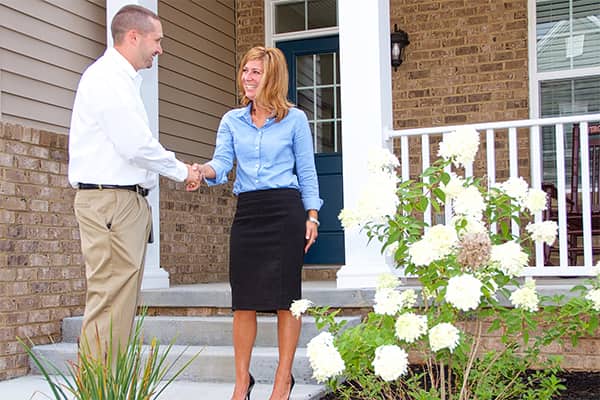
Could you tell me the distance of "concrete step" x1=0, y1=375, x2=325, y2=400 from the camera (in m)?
3.62

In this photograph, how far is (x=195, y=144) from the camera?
6559mm

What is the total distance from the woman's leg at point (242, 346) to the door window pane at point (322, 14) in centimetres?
434

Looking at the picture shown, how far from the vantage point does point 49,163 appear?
4777 millimetres

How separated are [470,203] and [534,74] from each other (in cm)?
401

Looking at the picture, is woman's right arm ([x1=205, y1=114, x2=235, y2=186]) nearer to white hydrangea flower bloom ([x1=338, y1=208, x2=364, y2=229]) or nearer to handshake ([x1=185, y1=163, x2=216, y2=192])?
handshake ([x1=185, y1=163, x2=216, y2=192])

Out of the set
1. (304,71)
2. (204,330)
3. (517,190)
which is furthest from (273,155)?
(304,71)

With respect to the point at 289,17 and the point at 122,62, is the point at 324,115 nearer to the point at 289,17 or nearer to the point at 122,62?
the point at 289,17

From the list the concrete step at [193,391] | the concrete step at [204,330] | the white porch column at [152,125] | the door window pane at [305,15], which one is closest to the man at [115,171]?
the concrete step at [193,391]

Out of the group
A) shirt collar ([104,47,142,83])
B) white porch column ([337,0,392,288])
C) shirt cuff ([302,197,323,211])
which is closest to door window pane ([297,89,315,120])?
white porch column ([337,0,392,288])

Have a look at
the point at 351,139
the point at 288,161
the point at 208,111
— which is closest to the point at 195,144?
the point at 208,111

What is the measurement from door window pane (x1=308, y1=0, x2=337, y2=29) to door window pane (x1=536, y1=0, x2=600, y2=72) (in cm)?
183

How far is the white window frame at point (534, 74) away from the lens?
625 cm

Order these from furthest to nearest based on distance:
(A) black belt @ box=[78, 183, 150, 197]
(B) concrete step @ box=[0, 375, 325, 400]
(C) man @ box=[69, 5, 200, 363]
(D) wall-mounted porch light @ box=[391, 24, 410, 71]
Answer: (D) wall-mounted porch light @ box=[391, 24, 410, 71] < (B) concrete step @ box=[0, 375, 325, 400] < (A) black belt @ box=[78, 183, 150, 197] < (C) man @ box=[69, 5, 200, 363]

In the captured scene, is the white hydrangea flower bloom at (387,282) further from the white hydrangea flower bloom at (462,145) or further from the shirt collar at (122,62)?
the shirt collar at (122,62)
